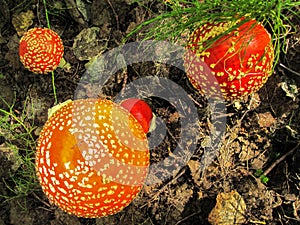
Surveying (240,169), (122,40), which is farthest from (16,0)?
(240,169)

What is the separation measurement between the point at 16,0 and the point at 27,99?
832mm

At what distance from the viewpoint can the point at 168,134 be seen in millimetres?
3207

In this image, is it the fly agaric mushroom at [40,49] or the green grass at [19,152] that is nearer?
the fly agaric mushroom at [40,49]

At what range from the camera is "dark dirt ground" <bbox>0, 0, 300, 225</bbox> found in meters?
3.04

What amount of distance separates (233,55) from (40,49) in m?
1.39

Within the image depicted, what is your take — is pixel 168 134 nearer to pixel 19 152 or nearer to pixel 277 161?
pixel 277 161

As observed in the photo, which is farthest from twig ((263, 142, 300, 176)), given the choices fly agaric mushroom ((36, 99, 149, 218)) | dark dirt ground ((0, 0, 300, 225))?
fly agaric mushroom ((36, 99, 149, 218))

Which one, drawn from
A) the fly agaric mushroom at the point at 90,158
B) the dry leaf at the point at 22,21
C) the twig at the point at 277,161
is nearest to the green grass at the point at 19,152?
the dry leaf at the point at 22,21

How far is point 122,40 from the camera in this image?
3.30 meters

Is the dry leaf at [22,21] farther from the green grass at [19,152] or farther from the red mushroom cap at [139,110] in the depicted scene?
the red mushroom cap at [139,110]

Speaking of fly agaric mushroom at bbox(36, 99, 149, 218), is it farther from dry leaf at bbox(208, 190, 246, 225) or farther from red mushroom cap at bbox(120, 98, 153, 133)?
dry leaf at bbox(208, 190, 246, 225)

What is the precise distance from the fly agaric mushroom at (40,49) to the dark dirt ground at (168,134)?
1.10 ft

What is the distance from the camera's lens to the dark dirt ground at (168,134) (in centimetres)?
304

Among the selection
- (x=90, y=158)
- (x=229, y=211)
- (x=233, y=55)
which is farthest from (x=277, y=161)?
(x=90, y=158)
